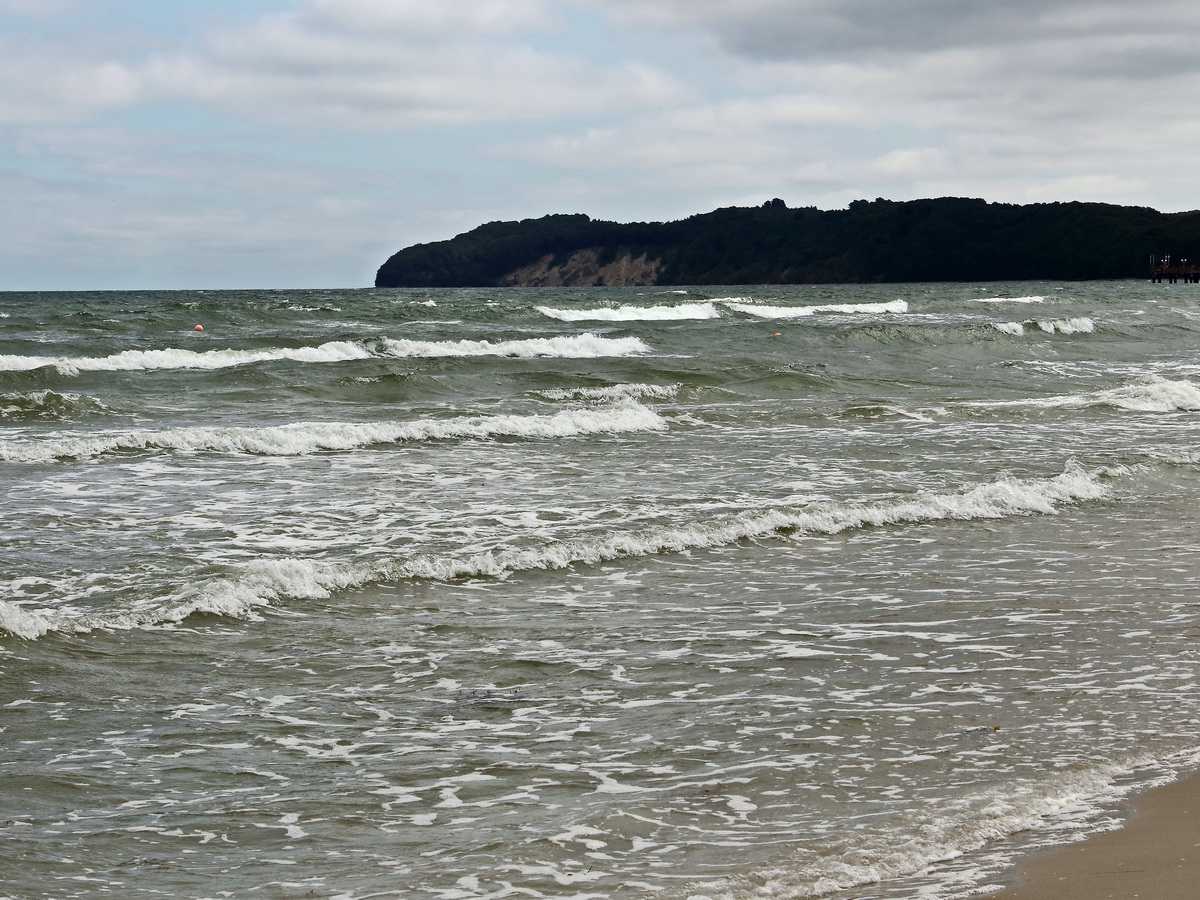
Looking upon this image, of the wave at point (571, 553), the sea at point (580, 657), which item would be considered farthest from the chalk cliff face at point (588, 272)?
the wave at point (571, 553)

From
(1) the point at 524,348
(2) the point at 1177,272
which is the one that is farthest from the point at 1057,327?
(2) the point at 1177,272

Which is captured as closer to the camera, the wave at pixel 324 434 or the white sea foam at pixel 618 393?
the wave at pixel 324 434

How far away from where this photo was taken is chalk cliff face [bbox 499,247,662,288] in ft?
601

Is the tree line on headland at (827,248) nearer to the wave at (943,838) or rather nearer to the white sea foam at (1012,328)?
the white sea foam at (1012,328)

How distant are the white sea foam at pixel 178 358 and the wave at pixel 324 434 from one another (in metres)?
11.2

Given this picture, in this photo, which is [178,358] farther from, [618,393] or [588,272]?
[588,272]

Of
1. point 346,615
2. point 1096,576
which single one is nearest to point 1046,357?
point 1096,576

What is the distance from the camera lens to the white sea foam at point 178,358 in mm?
26234

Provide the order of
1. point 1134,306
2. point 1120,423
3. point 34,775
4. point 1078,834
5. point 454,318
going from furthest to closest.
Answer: point 1134,306
point 454,318
point 1120,423
point 34,775
point 1078,834

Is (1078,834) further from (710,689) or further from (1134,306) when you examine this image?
(1134,306)

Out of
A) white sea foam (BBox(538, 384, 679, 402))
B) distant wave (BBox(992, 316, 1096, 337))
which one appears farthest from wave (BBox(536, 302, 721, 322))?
white sea foam (BBox(538, 384, 679, 402))

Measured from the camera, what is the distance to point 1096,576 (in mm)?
8352

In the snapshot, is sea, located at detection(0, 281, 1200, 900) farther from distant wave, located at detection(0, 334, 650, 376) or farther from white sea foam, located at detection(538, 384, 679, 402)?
distant wave, located at detection(0, 334, 650, 376)

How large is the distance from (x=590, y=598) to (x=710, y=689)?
197 centimetres
